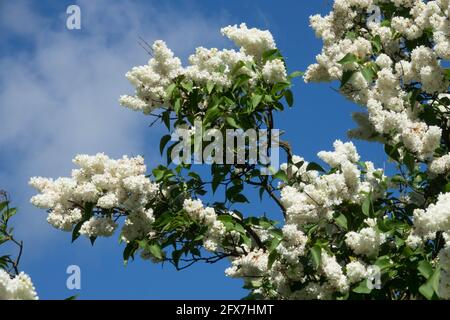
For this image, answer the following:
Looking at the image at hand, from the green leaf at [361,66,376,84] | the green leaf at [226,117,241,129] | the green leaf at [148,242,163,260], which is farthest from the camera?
the green leaf at [361,66,376,84]

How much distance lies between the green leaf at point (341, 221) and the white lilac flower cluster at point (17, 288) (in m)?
2.41

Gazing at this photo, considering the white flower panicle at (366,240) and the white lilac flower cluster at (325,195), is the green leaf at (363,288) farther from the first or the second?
the white lilac flower cluster at (325,195)

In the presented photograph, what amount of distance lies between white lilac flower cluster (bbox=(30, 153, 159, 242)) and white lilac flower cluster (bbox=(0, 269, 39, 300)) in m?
2.00

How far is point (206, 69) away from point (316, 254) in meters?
2.08

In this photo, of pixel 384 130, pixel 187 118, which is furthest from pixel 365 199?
pixel 187 118

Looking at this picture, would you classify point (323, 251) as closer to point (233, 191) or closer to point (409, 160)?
point (409, 160)

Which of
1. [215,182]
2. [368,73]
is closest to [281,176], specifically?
[215,182]

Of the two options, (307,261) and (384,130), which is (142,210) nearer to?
(307,261)

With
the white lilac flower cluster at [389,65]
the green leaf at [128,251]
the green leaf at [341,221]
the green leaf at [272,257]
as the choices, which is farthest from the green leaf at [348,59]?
the green leaf at [128,251]

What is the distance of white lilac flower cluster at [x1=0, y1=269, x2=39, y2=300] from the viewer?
157 inches

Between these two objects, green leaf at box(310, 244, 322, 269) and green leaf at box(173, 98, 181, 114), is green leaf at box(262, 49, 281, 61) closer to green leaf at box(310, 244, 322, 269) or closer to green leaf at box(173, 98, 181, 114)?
green leaf at box(173, 98, 181, 114)

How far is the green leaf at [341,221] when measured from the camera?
18.5 ft

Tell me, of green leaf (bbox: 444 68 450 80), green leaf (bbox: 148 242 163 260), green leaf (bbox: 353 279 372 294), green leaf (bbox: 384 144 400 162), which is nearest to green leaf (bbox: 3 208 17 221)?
green leaf (bbox: 148 242 163 260)

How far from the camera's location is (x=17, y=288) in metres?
4.04
